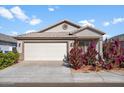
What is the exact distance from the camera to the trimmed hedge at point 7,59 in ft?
60.4

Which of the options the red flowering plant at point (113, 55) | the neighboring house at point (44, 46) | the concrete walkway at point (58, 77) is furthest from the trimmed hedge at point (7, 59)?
the red flowering plant at point (113, 55)

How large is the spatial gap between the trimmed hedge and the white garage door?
253 centimetres

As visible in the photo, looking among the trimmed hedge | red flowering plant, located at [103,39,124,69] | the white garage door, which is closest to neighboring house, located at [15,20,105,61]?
the white garage door

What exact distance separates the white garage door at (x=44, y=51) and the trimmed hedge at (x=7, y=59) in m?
2.53

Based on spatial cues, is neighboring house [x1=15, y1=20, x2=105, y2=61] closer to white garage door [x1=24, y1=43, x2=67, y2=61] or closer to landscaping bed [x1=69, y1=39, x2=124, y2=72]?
white garage door [x1=24, y1=43, x2=67, y2=61]

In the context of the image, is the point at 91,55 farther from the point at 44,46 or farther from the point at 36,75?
the point at 44,46

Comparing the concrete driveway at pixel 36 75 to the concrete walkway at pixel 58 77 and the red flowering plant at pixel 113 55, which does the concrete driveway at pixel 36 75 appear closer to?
the concrete walkway at pixel 58 77

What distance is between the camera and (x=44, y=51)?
2561 centimetres

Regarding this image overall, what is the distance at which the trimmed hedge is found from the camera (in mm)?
18413

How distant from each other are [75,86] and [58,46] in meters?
14.8
